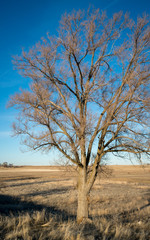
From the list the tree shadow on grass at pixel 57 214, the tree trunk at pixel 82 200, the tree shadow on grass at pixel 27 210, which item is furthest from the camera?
the tree shadow on grass at pixel 27 210

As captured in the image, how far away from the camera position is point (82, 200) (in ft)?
27.3

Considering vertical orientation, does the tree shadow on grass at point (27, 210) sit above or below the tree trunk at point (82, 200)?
below

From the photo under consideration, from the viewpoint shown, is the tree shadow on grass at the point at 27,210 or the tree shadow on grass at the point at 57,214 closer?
the tree shadow on grass at the point at 57,214

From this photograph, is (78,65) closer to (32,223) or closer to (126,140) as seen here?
(126,140)

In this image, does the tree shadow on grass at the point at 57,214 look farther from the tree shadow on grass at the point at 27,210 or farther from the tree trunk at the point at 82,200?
the tree trunk at the point at 82,200

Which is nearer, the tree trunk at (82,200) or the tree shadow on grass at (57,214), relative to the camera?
the tree shadow on grass at (57,214)

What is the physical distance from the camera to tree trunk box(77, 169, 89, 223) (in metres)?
8.19

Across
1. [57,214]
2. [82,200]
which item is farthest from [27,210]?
[82,200]

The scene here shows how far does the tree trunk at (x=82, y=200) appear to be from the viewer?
8188 mm

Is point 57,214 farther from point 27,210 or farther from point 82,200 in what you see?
point 82,200

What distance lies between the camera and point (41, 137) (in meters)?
8.23

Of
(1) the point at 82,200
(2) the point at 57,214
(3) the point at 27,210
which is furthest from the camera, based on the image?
(3) the point at 27,210

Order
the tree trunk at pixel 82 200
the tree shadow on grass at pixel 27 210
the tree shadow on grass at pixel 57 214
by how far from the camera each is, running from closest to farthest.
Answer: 1. the tree shadow on grass at pixel 57 214
2. the tree trunk at pixel 82 200
3. the tree shadow on grass at pixel 27 210

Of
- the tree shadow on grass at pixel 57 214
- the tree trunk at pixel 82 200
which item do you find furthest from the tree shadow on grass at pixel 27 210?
the tree trunk at pixel 82 200
